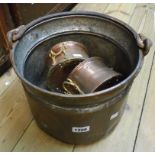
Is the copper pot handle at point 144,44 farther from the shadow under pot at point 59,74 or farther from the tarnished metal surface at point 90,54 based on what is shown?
the shadow under pot at point 59,74

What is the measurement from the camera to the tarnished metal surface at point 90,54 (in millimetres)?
782

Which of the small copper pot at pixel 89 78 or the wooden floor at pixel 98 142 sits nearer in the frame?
the small copper pot at pixel 89 78

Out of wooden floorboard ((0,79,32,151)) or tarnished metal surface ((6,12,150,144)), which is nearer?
tarnished metal surface ((6,12,150,144))

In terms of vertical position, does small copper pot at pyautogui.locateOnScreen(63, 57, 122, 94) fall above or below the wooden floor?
above

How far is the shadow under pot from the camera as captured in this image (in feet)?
3.17

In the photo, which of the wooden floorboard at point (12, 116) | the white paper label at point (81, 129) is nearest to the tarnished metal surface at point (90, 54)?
the white paper label at point (81, 129)

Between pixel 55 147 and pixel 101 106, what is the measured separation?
30cm

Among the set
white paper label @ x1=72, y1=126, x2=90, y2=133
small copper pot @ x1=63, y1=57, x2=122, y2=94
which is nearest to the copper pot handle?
small copper pot @ x1=63, y1=57, x2=122, y2=94

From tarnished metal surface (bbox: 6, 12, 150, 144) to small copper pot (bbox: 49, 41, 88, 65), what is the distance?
0.21ft

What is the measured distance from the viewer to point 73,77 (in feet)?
2.96

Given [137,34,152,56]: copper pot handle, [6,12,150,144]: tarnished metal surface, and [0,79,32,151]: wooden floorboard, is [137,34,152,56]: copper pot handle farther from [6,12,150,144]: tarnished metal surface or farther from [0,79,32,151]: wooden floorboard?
[0,79,32,151]: wooden floorboard

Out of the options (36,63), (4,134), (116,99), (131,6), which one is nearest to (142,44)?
(116,99)

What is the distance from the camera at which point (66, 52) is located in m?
0.97

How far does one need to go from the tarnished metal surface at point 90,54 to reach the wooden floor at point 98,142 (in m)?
0.05
